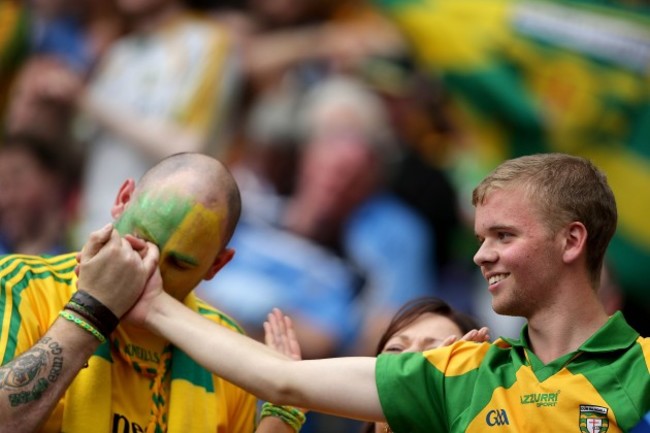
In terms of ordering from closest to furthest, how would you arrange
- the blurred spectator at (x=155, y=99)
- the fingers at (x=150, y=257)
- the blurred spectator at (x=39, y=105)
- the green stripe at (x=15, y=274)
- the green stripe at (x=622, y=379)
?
1. the green stripe at (x=622, y=379)
2. the green stripe at (x=15, y=274)
3. the fingers at (x=150, y=257)
4. the blurred spectator at (x=155, y=99)
5. the blurred spectator at (x=39, y=105)

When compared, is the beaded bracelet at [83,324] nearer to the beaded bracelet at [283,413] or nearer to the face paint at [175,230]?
the face paint at [175,230]

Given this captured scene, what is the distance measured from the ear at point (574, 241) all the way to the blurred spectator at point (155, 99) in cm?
516

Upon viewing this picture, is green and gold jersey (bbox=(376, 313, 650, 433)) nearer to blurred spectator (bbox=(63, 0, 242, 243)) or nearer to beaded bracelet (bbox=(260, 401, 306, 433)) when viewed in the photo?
beaded bracelet (bbox=(260, 401, 306, 433))

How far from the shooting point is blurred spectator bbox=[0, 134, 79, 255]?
8102mm

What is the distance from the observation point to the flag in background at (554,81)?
842 centimetres

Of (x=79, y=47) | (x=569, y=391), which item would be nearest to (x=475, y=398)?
(x=569, y=391)

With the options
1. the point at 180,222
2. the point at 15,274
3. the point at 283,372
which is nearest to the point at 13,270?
the point at 15,274

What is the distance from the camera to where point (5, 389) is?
11.2 feet

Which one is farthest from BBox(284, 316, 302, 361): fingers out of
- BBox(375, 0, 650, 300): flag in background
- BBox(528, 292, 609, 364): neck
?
BBox(375, 0, 650, 300): flag in background

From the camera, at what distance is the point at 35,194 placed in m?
8.31

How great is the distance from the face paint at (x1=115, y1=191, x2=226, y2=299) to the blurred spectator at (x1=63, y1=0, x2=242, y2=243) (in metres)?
4.37

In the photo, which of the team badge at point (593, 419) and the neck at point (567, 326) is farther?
the neck at point (567, 326)

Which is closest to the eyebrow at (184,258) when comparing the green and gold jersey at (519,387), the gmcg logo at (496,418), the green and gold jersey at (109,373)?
the green and gold jersey at (109,373)

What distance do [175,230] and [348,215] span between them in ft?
14.2
